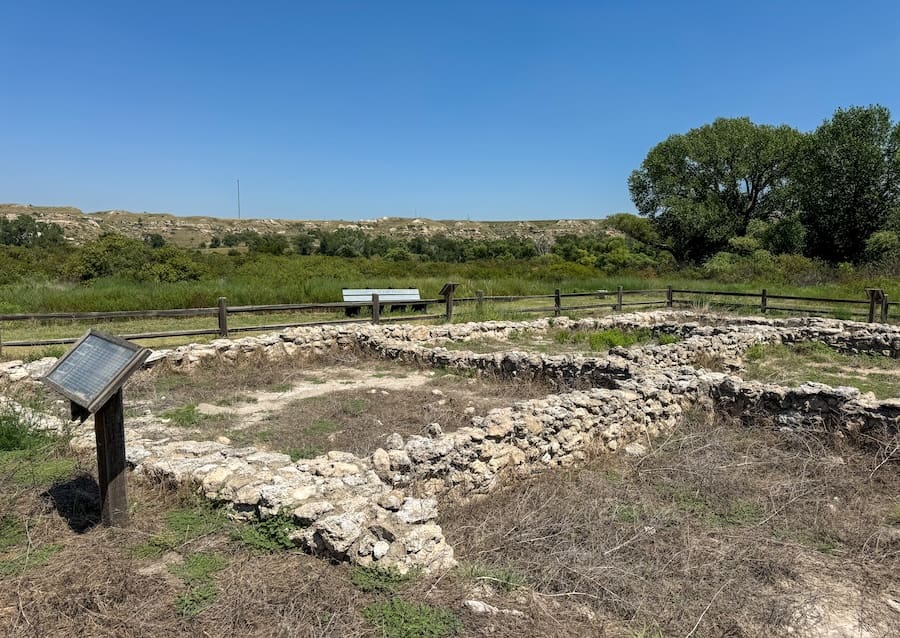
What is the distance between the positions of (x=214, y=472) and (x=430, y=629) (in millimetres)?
2301

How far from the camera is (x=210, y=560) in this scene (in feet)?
11.3

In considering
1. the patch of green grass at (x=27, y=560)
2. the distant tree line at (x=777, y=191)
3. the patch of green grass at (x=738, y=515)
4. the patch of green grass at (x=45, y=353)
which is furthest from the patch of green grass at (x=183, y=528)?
the distant tree line at (x=777, y=191)

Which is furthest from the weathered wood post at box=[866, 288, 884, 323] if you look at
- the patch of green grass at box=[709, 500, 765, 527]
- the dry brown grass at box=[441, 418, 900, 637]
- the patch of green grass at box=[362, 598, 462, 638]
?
the patch of green grass at box=[362, 598, 462, 638]

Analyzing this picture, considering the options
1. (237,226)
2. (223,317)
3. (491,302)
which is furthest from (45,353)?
(237,226)

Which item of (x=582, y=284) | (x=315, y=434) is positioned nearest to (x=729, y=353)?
(x=315, y=434)

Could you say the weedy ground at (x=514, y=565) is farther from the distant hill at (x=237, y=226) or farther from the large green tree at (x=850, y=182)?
the distant hill at (x=237, y=226)

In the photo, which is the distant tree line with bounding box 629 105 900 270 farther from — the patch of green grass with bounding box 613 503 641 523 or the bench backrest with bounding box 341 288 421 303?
the patch of green grass with bounding box 613 503 641 523

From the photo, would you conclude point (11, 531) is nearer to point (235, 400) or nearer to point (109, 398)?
point (109, 398)

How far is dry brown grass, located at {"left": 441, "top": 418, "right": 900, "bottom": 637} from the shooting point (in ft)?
10.6

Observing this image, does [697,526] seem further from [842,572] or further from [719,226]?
[719,226]

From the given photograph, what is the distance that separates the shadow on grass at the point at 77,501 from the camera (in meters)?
3.94

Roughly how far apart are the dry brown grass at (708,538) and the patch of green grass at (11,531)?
2.80 metres

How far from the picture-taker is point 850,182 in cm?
2903

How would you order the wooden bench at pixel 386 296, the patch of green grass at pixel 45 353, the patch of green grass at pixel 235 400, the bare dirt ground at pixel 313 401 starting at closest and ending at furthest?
1. the bare dirt ground at pixel 313 401
2. the patch of green grass at pixel 235 400
3. the patch of green grass at pixel 45 353
4. the wooden bench at pixel 386 296
